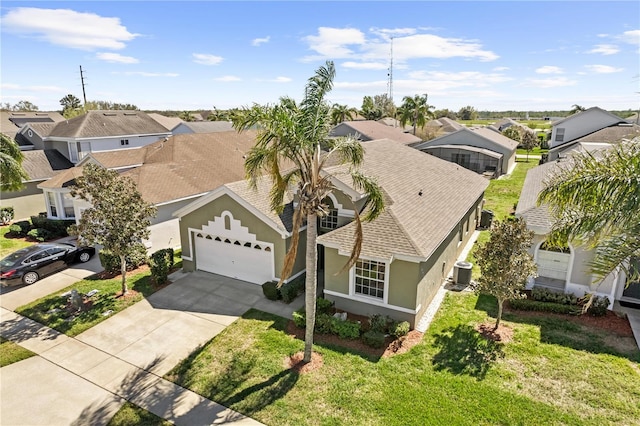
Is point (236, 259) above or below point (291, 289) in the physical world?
above

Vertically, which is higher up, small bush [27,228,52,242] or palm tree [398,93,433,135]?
palm tree [398,93,433,135]

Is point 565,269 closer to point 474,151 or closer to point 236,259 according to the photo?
point 236,259

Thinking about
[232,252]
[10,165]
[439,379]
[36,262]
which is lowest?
[439,379]

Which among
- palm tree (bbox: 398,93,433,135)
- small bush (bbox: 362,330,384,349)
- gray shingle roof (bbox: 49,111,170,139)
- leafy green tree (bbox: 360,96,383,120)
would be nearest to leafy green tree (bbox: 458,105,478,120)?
leafy green tree (bbox: 360,96,383,120)

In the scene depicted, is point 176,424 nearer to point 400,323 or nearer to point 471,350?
point 400,323

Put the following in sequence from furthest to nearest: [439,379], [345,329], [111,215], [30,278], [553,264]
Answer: [30,278] → [553,264] → [111,215] → [345,329] → [439,379]

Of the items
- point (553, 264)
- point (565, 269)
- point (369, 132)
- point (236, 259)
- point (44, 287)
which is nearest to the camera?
point (565, 269)

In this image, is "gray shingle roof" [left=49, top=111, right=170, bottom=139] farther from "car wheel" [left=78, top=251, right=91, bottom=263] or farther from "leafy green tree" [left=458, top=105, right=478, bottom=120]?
"leafy green tree" [left=458, top=105, right=478, bottom=120]

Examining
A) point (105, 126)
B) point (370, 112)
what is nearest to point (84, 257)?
point (105, 126)
